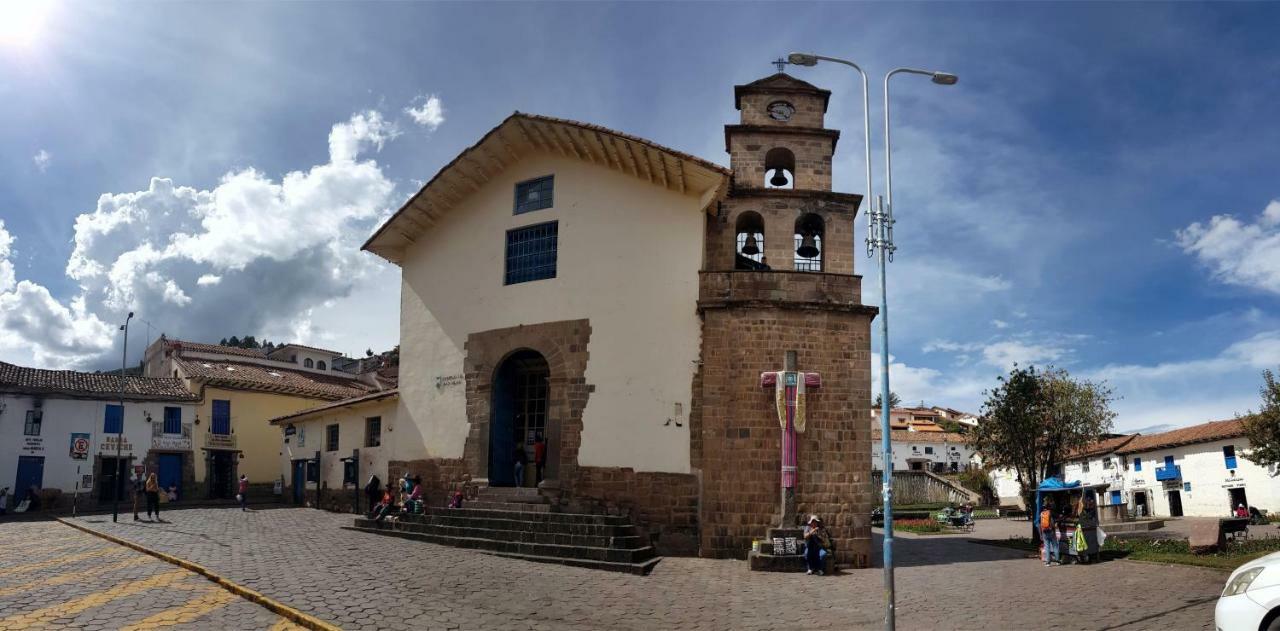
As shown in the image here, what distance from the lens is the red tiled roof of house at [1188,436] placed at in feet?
120

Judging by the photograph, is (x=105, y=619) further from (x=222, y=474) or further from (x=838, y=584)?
(x=222, y=474)

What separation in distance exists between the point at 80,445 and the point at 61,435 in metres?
0.76

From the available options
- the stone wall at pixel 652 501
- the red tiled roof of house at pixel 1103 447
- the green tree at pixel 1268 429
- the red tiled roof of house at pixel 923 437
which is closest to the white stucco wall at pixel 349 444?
the stone wall at pixel 652 501

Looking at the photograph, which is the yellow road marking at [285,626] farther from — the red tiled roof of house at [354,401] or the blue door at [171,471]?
the blue door at [171,471]

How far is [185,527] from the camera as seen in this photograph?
63.5 ft

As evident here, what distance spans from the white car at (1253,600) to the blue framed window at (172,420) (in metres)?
36.6

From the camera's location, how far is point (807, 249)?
18.3m

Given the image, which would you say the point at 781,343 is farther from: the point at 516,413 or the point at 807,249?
the point at 516,413

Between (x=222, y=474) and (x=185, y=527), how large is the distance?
17273mm

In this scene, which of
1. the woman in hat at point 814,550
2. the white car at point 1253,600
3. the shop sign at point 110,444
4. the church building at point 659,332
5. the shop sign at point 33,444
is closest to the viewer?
the white car at point 1253,600

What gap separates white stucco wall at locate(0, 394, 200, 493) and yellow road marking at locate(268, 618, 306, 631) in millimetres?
27803

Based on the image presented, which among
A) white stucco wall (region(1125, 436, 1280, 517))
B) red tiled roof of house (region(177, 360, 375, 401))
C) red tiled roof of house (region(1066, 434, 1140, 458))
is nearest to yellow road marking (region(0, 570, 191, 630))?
red tiled roof of house (region(177, 360, 375, 401))

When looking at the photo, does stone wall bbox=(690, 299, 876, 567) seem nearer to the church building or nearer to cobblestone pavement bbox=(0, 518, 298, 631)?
the church building

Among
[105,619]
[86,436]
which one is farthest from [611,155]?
[86,436]
